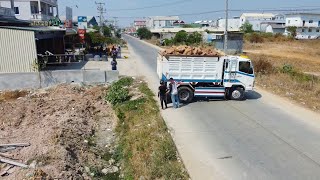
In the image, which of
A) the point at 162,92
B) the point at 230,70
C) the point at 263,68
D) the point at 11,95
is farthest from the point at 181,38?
the point at 162,92

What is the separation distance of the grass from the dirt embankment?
0.56 metres

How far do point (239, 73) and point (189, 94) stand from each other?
9.19ft

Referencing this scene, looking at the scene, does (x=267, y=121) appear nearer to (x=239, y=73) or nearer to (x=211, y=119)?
(x=211, y=119)

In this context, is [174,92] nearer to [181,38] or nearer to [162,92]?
[162,92]

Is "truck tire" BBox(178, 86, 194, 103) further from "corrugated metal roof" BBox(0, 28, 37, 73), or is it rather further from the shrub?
the shrub

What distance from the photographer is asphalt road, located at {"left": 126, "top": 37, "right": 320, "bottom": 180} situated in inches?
359

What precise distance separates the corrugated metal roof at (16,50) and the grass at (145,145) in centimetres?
961

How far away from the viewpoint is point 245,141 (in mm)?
11258

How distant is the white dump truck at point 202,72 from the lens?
16344mm

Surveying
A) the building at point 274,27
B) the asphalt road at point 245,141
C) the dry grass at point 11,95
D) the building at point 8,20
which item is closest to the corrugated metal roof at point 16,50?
the dry grass at point 11,95

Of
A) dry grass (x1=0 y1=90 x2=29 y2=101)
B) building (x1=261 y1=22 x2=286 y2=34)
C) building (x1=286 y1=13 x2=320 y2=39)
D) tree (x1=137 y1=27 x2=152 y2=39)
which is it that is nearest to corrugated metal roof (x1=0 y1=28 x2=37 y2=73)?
dry grass (x1=0 y1=90 x2=29 y2=101)

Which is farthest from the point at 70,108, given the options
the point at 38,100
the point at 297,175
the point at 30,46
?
the point at 297,175

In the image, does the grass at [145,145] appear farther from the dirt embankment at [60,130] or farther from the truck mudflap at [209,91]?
the truck mudflap at [209,91]

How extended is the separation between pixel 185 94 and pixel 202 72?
1.42m
